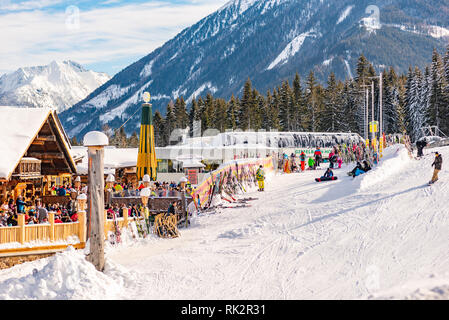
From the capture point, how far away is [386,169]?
810 inches

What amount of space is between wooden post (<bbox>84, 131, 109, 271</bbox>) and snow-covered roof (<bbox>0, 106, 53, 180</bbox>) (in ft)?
14.6

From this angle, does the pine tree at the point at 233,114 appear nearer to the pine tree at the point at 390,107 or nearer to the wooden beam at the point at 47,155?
the pine tree at the point at 390,107

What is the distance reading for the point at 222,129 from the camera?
75.1 metres

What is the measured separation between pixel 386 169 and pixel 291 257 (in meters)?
10.6

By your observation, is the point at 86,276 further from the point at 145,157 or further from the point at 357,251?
the point at 145,157

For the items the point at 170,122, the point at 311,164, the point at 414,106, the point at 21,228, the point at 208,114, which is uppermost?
the point at 208,114

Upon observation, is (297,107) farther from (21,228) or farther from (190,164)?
(21,228)

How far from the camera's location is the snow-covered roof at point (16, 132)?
1444cm

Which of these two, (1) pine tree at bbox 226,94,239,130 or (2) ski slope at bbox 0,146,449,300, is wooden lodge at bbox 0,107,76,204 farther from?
(1) pine tree at bbox 226,94,239,130

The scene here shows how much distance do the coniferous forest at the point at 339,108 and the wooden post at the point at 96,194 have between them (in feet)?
146

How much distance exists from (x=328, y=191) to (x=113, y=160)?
655 inches

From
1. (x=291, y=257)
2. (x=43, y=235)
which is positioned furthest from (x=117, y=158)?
(x=291, y=257)

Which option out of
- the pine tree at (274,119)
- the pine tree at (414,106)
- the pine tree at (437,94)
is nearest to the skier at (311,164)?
the pine tree at (437,94)
